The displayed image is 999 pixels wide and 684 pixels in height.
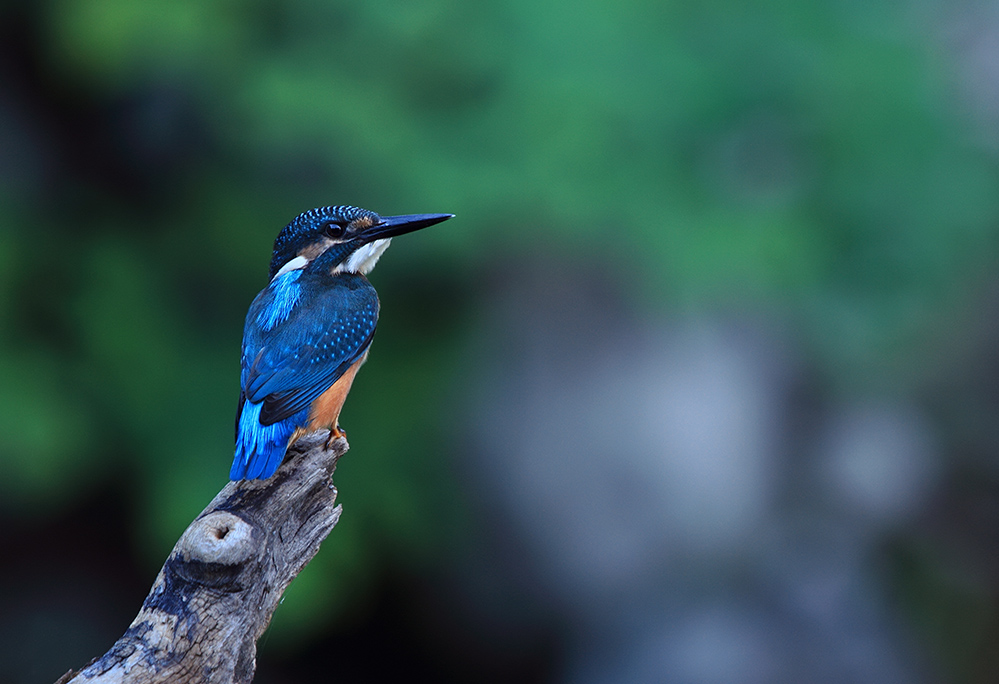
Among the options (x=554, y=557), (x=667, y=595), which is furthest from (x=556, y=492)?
(x=667, y=595)

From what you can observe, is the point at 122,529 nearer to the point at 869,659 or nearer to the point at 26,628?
the point at 26,628

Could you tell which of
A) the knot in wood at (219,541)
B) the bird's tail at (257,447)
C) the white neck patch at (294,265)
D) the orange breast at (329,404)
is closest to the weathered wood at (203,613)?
the knot in wood at (219,541)

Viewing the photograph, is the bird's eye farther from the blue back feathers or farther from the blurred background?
the blurred background

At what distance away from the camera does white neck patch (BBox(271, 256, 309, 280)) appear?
2334mm

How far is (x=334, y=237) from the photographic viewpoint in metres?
2.32

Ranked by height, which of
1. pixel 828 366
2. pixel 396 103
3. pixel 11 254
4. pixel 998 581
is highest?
pixel 396 103

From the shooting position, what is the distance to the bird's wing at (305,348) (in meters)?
2.12

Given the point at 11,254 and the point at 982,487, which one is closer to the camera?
the point at 11,254

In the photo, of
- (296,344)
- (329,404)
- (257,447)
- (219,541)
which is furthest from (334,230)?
(219,541)

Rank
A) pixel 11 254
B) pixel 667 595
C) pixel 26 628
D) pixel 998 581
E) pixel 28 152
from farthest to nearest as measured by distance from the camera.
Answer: pixel 998 581
pixel 667 595
pixel 26 628
pixel 28 152
pixel 11 254

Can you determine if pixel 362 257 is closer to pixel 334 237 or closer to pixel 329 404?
pixel 334 237

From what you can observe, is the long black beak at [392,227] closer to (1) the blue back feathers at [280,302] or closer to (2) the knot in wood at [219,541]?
(1) the blue back feathers at [280,302]

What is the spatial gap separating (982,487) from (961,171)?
291 cm

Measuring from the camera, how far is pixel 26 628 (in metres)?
→ 4.59
